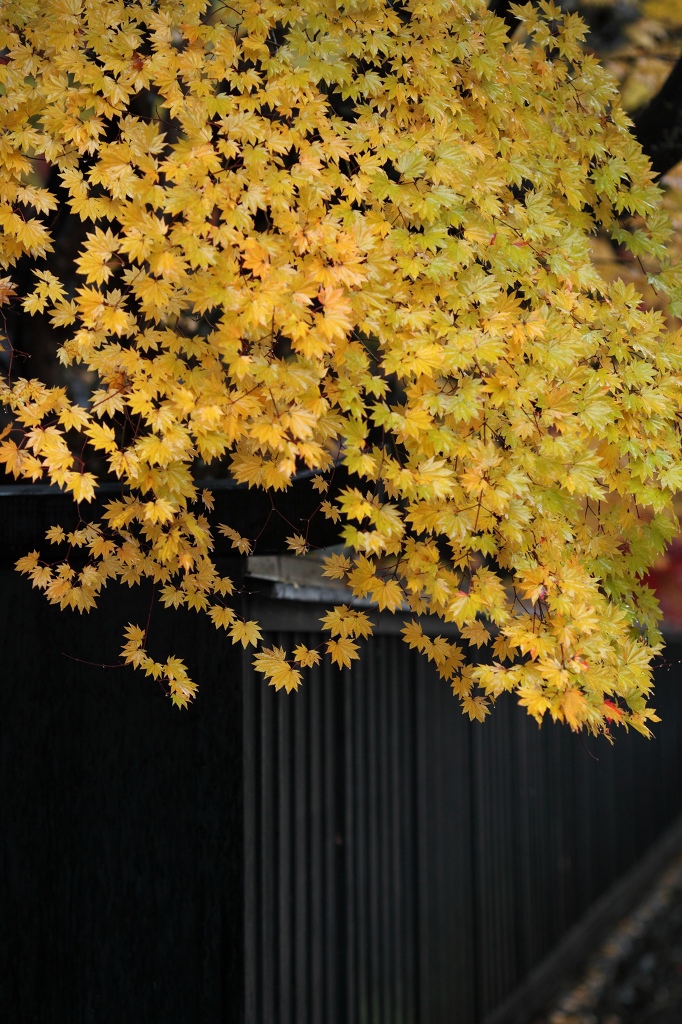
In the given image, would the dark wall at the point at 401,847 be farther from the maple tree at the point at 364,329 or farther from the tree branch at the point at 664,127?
the tree branch at the point at 664,127

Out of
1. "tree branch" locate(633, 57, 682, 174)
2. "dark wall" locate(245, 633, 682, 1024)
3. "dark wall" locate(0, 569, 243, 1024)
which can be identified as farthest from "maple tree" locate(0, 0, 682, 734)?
"tree branch" locate(633, 57, 682, 174)

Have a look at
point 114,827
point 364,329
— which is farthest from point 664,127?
point 114,827

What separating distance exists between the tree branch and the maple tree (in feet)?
4.23

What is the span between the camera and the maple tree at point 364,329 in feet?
9.36

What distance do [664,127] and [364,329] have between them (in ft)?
7.85

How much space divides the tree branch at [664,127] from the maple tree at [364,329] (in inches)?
50.7

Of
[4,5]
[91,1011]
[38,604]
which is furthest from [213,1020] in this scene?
[4,5]

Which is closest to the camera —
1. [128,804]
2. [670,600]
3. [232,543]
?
[232,543]

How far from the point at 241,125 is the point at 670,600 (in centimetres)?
1400

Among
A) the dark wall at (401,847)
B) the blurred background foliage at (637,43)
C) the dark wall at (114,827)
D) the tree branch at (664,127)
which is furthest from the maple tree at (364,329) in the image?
the blurred background foliage at (637,43)

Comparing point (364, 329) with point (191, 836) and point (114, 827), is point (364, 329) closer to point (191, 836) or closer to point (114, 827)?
point (191, 836)

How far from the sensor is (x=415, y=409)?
2.88 m

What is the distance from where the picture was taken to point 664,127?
14.4 ft

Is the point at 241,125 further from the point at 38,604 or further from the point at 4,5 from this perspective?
the point at 38,604
